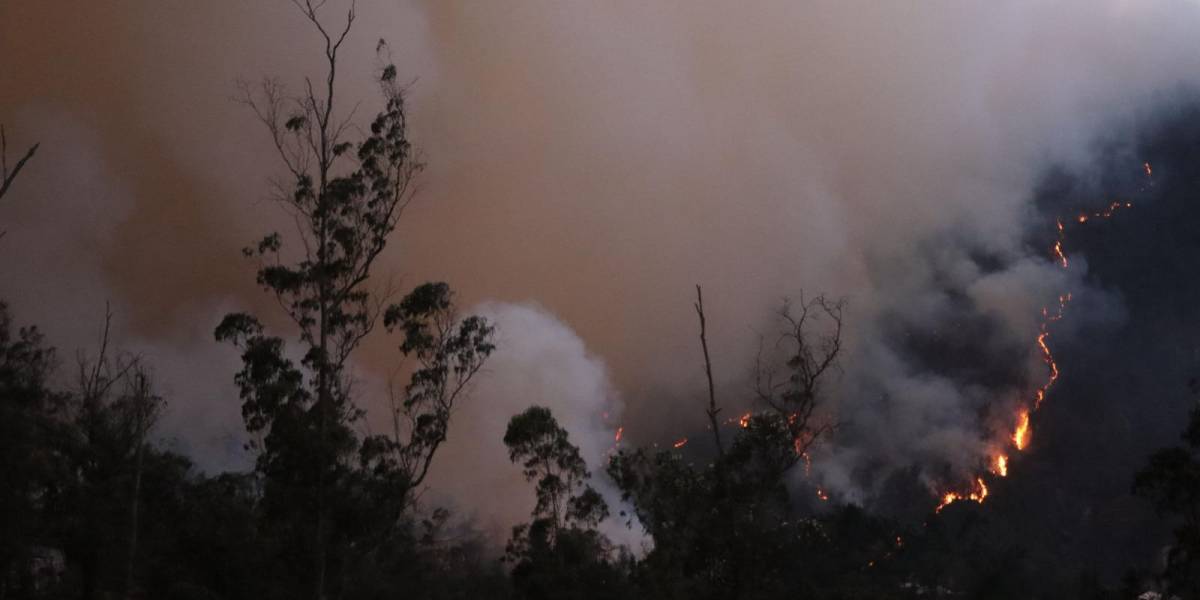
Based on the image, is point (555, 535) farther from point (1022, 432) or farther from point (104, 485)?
point (1022, 432)

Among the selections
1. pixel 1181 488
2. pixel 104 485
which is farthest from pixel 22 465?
pixel 1181 488

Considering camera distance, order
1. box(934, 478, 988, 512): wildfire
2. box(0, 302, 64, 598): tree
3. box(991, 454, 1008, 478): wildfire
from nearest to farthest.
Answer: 1. box(0, 302, 64, 598): tree
2. box(934, 478, 988, 512): wildfire
3. box(991, 454, 1008, 478): wildfire

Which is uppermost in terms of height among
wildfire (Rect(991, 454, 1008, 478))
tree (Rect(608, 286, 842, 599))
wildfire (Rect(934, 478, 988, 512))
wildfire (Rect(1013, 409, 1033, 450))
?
wildfire (Rect(1013, 409, 1033, 450))

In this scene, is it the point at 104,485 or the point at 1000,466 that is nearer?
the point at 104,485

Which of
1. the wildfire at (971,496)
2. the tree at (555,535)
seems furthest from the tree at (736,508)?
the wildfire at (971,496)

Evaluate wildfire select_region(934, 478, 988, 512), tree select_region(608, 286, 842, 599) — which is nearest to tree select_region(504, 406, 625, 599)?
tree select_region(608, 286, 842, 599)

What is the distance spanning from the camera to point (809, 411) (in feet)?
97.9

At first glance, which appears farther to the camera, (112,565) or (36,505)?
(112,565)

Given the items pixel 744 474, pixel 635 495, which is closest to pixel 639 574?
pixel 635 495

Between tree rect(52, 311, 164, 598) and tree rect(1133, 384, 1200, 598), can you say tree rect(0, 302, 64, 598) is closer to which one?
tree rect(52, 311, 164, 598)

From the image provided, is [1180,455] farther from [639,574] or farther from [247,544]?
[247,544]

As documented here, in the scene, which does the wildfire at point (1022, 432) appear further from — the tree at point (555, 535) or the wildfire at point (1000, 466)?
the tree at point (555, 535)

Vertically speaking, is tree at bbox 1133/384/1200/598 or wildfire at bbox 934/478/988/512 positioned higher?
wildfire at bbox 934/478/988/512

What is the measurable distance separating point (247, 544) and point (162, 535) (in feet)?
20.9
